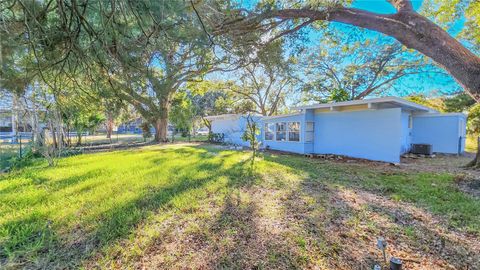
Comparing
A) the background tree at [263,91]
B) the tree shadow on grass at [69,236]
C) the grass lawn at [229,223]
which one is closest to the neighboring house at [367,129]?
the grass lawn at [229,223]

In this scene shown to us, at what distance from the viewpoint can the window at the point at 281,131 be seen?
12995 millimetres

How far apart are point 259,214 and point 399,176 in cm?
511

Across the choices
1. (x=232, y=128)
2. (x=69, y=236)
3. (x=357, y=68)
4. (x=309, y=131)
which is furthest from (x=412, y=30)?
(x=232, y=128)

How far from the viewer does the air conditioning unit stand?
11039mm

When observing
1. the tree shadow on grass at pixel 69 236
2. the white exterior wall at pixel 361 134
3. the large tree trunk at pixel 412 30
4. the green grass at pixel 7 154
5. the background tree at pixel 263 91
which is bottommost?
the tree shadow on grass at pixel 69 236

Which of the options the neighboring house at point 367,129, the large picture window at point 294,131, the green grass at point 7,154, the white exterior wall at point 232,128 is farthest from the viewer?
the white exterior wall at point 232,128

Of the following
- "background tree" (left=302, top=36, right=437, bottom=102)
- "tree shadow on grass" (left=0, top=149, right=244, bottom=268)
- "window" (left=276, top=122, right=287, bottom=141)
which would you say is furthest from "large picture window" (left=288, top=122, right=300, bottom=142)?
"tree shadow on grass" (left=0, top=149, right=244, bottom=268)

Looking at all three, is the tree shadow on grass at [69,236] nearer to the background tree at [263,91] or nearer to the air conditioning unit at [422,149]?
the air conditioning unit at [422,149]

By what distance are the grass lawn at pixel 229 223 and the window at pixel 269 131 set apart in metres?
9.02

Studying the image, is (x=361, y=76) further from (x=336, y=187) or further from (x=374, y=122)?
(x=336, y=187)

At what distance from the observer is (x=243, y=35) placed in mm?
4859

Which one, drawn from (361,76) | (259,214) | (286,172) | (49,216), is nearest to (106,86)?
(49,216)

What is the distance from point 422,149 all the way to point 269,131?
8.01 metres

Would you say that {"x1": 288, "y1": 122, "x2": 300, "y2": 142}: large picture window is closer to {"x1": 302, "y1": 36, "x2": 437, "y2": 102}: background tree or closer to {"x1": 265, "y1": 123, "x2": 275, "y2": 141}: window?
{"x1": 265, "y1": 123, "x2": 275, "y2": 141}: window
